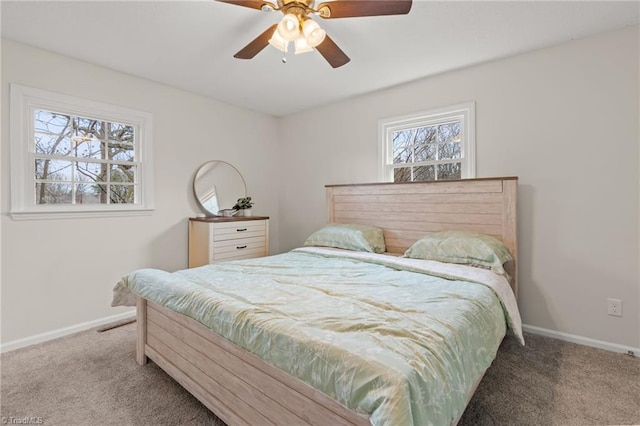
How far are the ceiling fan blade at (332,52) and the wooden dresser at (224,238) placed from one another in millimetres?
2021

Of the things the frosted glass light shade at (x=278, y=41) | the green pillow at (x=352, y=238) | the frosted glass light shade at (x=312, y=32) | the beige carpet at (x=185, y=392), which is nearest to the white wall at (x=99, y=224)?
the beige carpet at (x=185, y=392)

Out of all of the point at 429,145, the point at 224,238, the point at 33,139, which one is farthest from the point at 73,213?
the point at 429,145

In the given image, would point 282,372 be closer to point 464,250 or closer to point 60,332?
point 464,250

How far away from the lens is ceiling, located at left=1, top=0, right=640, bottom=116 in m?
2.01

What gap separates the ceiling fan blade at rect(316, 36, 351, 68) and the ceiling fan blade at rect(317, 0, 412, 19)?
23cm

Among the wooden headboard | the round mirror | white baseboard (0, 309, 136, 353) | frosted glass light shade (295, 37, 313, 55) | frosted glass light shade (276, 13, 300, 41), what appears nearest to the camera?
frosted glass light shade (276, 13, 300, 41)

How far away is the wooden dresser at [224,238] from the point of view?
10.7ft

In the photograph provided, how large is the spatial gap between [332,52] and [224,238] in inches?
86.4

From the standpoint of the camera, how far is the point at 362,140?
11.9 ft

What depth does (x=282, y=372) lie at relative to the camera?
1.18m

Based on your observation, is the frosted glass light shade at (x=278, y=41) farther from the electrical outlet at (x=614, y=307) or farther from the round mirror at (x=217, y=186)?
the electrical outlet at (x=614, y=307)

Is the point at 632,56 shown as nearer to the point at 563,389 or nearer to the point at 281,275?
the point at 563,389

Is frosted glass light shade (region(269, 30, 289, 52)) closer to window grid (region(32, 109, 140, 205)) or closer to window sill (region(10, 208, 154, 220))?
window grid (region(32, 109, 140, 205))

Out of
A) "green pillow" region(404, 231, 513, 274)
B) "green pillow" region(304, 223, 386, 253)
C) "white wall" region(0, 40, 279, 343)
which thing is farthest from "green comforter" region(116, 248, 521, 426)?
"white wall" region(0, 40, 279, 343)
